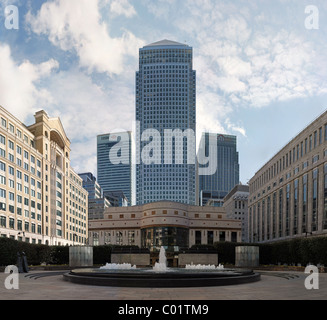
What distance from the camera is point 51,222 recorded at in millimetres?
103500

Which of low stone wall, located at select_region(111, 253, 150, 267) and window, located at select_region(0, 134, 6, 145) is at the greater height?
window, located at select_region(0, 134, 6, 145)

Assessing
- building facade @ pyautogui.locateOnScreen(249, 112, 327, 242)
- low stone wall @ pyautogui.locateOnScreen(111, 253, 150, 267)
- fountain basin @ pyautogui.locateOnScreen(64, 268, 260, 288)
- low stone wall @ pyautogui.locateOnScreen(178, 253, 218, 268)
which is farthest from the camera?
building facade @ pyautogui.locateOnScreen(249, 112, 327, 242)

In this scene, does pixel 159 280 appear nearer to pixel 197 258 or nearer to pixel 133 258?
pixel 133 258

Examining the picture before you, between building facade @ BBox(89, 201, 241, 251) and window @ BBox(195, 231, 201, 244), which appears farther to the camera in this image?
window @ BBox(195, 231, 201, 244)

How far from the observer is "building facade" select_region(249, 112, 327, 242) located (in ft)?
221

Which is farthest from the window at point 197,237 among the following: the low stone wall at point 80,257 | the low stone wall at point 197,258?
the low stone wall at point 80,257

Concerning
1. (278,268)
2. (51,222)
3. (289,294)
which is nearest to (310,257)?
(278,268)

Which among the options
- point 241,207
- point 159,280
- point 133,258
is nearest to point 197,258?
point 133,258

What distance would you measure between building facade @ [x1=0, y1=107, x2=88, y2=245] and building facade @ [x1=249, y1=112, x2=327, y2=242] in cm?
5397

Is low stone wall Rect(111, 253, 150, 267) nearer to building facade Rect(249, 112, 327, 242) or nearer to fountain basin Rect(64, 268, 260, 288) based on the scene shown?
fountain basin Rect(64, 268, 260, 288)

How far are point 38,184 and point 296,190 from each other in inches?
2538

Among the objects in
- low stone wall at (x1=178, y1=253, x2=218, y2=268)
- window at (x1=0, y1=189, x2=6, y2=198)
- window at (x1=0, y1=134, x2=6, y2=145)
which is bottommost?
low stone wall at (x1=178, y1=253, x2=218, y2=268)

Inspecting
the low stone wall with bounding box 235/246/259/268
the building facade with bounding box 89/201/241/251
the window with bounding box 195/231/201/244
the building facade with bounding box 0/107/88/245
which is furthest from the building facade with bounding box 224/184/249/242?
the low stone wall with bounding box 235/246/259/268
